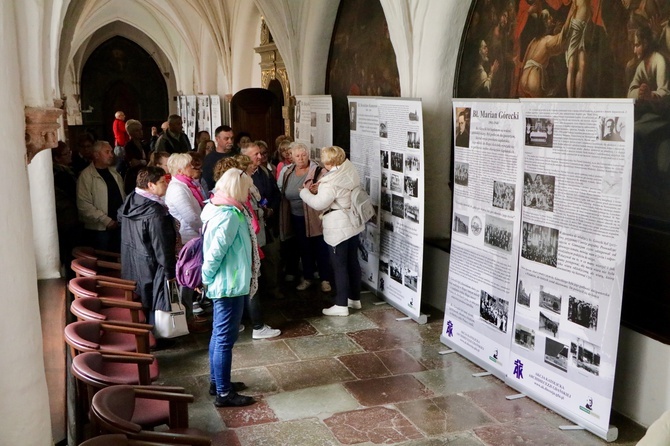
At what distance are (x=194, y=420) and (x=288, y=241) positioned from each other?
3657 mm

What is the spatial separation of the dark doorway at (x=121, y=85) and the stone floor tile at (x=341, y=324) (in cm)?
1858

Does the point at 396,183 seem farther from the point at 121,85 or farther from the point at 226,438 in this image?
the point at 121,85

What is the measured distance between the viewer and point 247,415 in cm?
496

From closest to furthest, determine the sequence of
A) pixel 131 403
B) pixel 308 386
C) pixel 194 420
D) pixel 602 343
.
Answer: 1. pixel 131 403
2. pixel 602 343
3. pixel 194 420
4. pixel 308 386

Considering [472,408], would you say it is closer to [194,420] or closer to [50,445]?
[194,420]

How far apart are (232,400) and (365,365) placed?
1.30m

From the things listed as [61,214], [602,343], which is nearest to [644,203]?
[602,343]

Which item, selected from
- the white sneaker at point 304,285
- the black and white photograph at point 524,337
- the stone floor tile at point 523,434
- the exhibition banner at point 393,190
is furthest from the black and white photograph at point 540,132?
the white sneaker at point 304,285

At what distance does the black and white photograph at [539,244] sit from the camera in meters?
4.81

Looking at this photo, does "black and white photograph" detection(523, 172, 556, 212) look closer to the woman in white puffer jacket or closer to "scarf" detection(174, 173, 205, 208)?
the woman in white puffer jacket

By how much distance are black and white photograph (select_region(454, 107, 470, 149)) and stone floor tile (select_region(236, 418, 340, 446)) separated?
2.61 metres

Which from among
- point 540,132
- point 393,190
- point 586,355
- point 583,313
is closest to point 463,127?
point 540,132

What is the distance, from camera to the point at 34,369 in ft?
9.75

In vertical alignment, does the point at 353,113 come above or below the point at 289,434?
above
